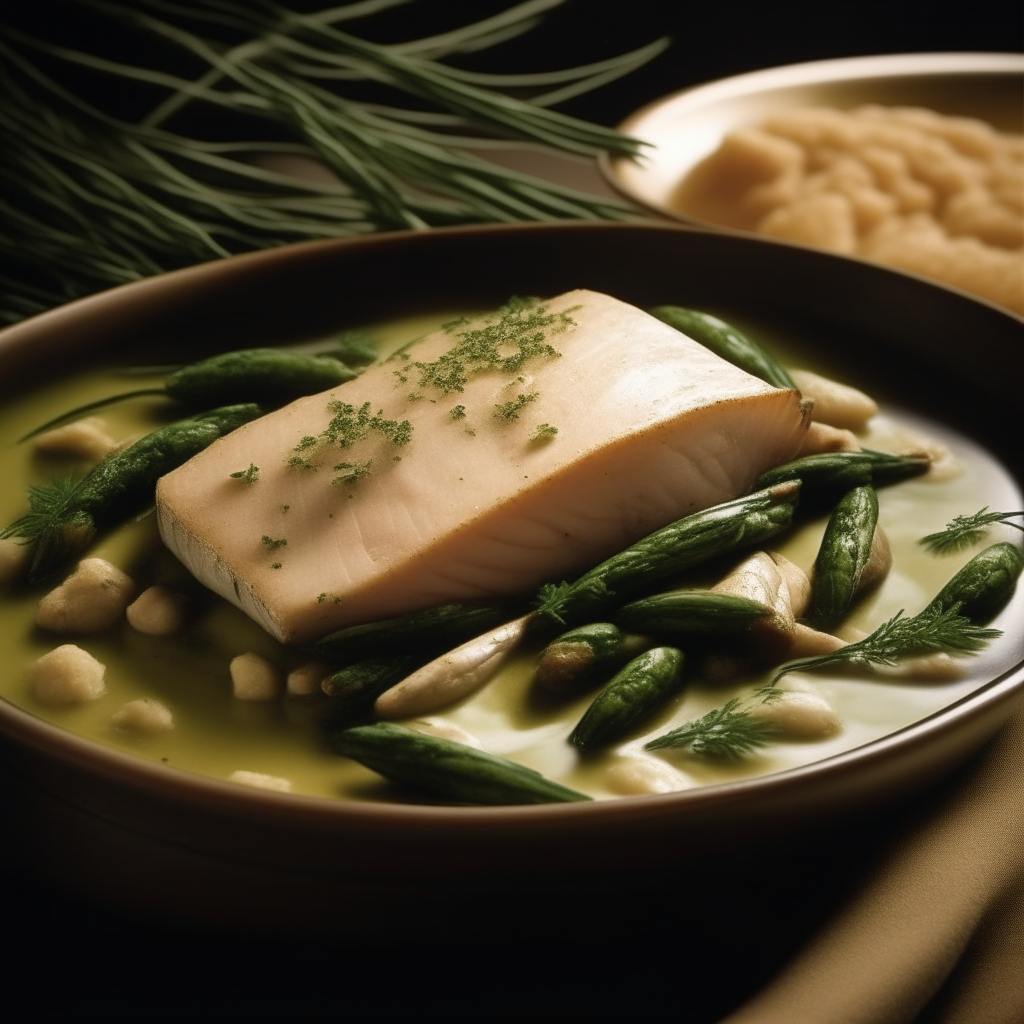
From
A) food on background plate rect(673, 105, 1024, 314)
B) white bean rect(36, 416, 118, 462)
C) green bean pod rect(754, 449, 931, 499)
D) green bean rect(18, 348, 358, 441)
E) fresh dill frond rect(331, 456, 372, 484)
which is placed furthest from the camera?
food on background plate rect(673, 105, 1024, 314)

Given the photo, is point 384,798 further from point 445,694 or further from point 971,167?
point 971,167

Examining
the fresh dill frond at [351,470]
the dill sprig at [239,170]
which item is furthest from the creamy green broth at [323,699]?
the dill sprig at [239,170]

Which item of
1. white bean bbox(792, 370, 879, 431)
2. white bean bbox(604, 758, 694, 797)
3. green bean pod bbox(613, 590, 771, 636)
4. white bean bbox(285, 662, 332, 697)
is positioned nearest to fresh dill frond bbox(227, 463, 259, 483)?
white bean bbox(285, 662, 332, 697)

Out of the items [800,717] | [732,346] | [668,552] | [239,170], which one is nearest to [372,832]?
[800,717]

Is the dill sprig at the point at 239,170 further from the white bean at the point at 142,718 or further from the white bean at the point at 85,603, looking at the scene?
the white bean at the point at 142,718

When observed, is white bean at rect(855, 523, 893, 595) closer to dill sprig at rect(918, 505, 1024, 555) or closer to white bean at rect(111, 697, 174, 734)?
dill sprig at rect(918, 505, 1024, 555)

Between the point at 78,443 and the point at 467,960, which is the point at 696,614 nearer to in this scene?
the point at 467,960

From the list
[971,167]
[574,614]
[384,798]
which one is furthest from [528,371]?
[971,167]
